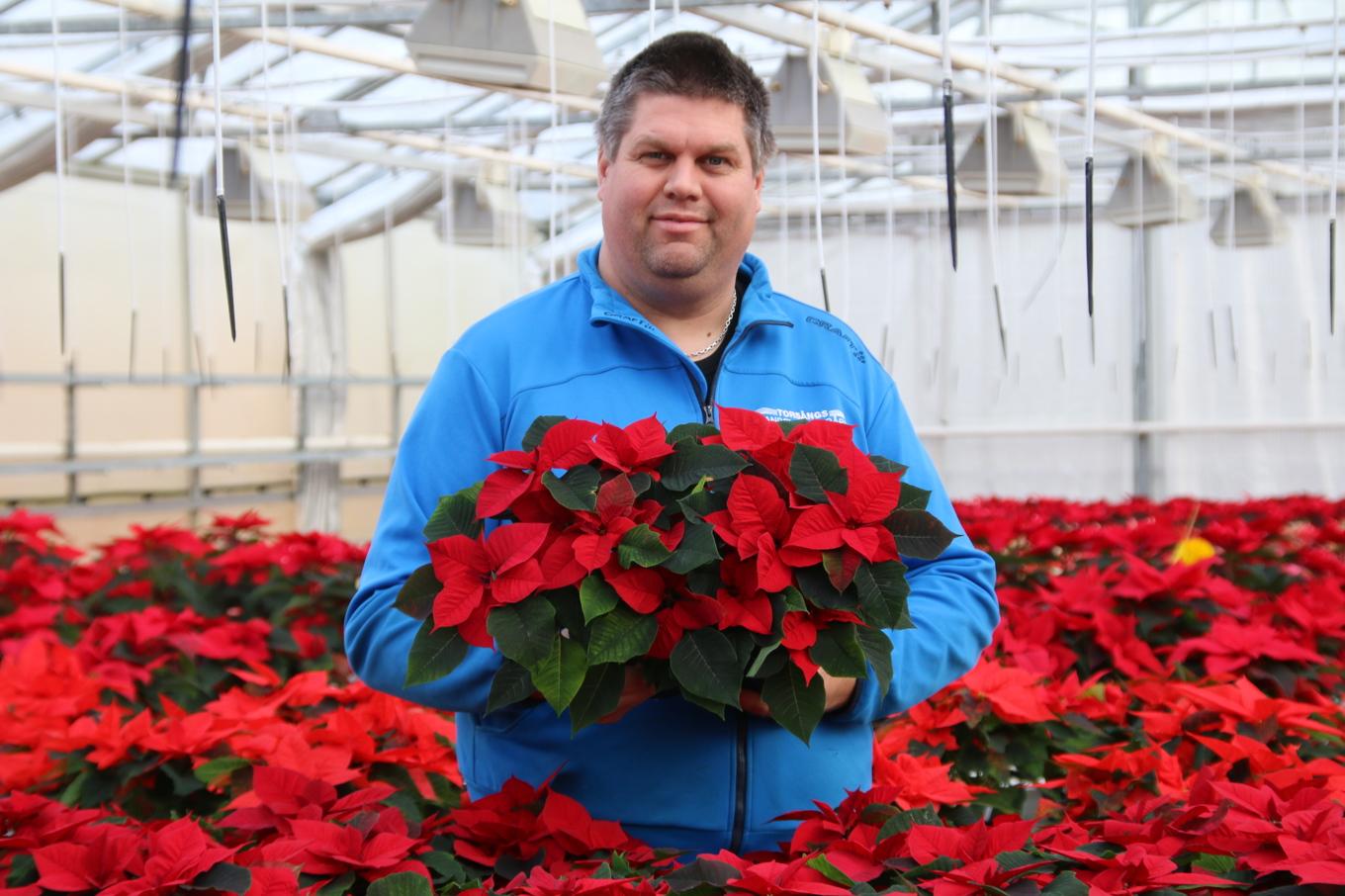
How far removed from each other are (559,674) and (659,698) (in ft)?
0.90

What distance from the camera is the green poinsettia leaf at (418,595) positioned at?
121cm

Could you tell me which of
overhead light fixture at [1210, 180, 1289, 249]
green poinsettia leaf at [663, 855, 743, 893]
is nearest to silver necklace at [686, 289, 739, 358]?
green poinsettia leaf at [663, 855, 743, 893]

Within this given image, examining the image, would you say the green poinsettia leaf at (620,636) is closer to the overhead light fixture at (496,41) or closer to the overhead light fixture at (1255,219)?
the overhead light fixture at (496,41)

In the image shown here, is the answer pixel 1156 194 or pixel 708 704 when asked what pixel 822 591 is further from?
pixel 1156 194

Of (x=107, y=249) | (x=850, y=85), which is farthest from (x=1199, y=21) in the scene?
(x=107, y=249)

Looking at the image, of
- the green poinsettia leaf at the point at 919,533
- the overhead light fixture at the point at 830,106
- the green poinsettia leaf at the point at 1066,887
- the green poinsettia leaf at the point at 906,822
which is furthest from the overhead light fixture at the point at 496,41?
the green poinsettia leaf at the point at 1066,887

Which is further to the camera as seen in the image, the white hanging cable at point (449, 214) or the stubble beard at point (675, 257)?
the white hanging cable at point (449, 214)

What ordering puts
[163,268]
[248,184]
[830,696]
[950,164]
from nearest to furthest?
[830,696]
[950,164]
[163,268]
[248,184]

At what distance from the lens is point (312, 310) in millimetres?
9469

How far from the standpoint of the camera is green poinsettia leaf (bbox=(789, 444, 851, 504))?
1.21 m

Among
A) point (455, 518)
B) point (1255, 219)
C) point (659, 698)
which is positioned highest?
point (1255, 219)

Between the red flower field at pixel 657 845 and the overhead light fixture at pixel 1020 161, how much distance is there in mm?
2034

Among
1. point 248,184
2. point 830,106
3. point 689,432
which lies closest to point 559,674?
point 689,432

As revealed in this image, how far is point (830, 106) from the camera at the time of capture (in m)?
4.46
